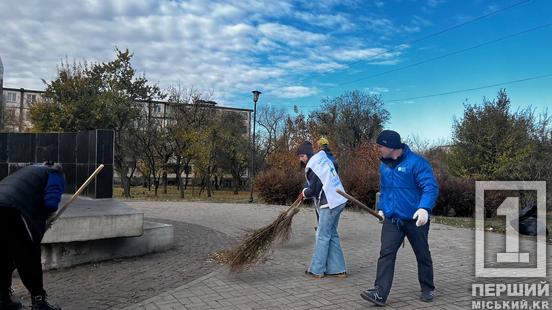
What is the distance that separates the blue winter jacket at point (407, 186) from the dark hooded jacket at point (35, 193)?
3222mm

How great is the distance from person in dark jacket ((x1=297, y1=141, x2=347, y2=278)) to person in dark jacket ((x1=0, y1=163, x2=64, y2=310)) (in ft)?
9.62

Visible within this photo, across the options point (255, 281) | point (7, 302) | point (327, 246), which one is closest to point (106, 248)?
point (7, 302)

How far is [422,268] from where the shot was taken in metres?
4.75

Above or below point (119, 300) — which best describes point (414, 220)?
above

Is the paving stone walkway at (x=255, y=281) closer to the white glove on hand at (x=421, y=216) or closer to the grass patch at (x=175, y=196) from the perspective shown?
the white glove on hand at (x=421, y=216)

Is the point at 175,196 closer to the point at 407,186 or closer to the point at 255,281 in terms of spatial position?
the point at 255,281

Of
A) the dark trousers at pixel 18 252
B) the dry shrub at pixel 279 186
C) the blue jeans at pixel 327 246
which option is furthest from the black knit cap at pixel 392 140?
the dry shrub at pixel 279 186

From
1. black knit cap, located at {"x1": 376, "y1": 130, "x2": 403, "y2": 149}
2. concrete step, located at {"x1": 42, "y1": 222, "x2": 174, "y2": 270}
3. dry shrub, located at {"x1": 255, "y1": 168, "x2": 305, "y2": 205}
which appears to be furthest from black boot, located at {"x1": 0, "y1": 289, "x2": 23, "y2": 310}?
dry shrub, located at {"x1": 255, "y1": 168, "x2": 305, "y2": 205}

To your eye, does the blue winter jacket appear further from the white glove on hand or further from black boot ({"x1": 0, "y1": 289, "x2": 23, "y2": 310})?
black boot ({"x1": 0, "y1": 289, "x2": 23, "y2": 310})

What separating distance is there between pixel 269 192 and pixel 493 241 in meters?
11.1

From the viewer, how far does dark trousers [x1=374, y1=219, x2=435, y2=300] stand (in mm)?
4569

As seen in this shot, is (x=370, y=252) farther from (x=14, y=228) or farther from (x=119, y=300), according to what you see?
(x=14, y=228)

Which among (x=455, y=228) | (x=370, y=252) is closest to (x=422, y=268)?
(x=370, y=252)

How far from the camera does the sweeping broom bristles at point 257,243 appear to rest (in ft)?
18.9
